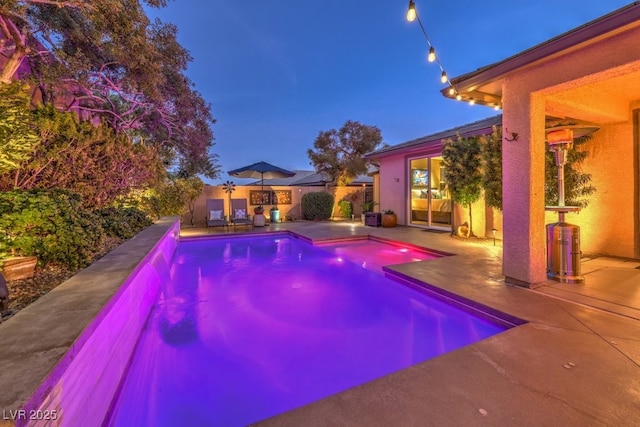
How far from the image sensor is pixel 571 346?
2480 mm

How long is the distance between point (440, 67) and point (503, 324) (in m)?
4.66

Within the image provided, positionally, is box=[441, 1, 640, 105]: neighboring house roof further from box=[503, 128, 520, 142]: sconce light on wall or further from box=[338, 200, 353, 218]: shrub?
box=[338, 200, 353, 218]: shrub

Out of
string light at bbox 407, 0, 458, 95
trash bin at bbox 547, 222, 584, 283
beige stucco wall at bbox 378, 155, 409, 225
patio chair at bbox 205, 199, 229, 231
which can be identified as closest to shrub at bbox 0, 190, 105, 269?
string light at bbox 407, 0, 458, 95

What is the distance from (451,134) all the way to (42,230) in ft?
33.0

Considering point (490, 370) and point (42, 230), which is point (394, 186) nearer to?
point (490, 370)

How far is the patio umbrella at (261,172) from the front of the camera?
472 inches

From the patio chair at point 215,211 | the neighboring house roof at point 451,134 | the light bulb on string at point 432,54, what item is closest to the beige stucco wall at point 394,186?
the neighboring house roof at point 451,134

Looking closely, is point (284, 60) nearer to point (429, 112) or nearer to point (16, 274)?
point (429, 112)

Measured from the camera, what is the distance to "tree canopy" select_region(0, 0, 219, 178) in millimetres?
4832

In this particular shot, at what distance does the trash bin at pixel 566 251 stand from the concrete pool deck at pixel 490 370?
666 mm

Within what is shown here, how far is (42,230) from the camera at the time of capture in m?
3.44

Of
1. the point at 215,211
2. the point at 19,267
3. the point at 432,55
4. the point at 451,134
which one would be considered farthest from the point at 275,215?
the point at 19,267

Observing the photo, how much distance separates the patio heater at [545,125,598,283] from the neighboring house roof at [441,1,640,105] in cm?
111

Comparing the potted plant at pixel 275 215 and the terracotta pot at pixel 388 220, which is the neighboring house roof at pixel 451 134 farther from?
the potted plant at pixel 275 215
